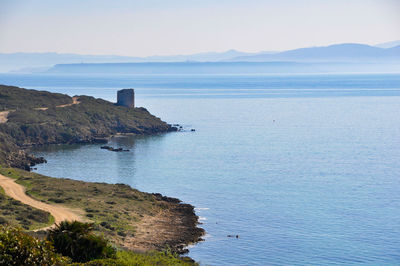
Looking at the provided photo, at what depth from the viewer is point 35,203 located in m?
52.5

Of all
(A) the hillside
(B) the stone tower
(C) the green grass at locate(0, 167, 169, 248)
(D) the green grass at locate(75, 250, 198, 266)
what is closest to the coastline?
(C) the green grass at locate(0, 167, 169, 248)

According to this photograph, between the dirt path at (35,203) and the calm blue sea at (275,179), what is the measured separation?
423 inches

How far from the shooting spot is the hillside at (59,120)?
105 meters

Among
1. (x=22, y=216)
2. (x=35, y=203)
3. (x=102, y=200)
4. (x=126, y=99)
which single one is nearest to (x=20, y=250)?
(x=22, y=216)

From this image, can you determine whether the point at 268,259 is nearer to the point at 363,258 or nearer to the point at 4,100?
the point at 363,258

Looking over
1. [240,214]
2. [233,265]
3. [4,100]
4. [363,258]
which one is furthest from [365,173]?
[4,100]

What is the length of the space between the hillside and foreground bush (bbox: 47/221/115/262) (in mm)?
58851

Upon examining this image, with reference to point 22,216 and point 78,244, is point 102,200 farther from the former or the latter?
point 78,244

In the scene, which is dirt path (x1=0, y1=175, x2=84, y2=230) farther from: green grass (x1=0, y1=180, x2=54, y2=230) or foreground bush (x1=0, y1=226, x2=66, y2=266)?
foreground bush (x1=0, y1=226, x2=66, y2=266)

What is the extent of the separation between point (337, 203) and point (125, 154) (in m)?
43.4

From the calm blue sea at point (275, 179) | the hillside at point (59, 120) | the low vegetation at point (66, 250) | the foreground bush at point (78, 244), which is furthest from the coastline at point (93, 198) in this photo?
the foreground bush at point (78, 244)

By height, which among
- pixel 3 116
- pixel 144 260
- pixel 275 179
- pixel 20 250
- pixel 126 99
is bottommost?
pixel 275 179

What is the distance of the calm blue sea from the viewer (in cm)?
4594

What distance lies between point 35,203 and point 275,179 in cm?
2995
